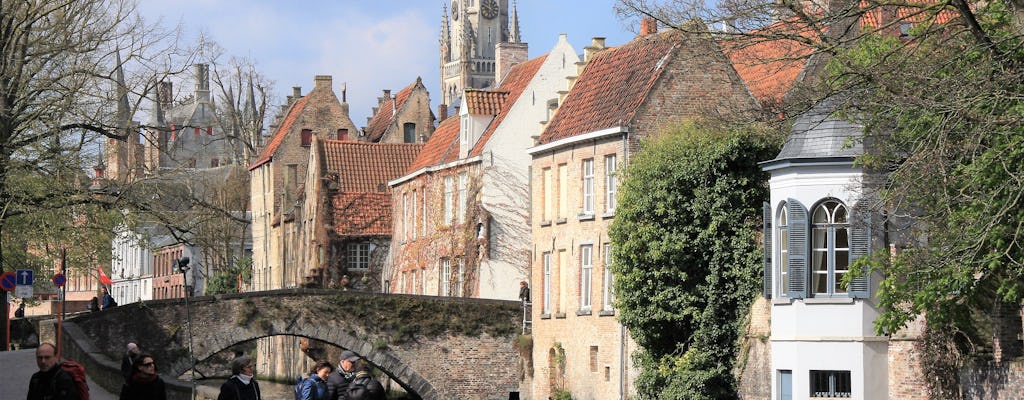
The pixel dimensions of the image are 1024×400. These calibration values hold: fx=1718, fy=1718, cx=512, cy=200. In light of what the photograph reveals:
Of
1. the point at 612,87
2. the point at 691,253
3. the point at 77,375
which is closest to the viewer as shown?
the point at 77,375

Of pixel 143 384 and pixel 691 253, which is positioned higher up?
pixel 691 253

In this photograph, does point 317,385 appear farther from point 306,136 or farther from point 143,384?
point 306,136

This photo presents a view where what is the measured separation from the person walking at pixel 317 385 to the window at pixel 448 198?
2994cm

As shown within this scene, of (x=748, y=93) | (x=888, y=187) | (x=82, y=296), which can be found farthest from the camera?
(x=82, y=296)

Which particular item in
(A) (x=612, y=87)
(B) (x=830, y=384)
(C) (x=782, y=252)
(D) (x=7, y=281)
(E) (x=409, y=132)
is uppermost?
(E) (x=409, y=132)

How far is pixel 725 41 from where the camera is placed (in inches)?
987

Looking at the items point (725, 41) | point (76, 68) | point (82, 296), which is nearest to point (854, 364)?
point (725, 41)

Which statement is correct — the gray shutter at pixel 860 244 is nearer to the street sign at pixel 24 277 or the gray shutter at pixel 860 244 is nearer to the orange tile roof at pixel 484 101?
the street sign at pixel 24 277

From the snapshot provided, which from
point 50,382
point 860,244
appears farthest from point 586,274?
point 50,382

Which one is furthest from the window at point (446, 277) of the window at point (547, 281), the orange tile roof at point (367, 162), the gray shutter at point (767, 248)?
the gray shutter at point (767, 248)

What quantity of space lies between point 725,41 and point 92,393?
12307mm

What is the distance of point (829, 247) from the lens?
92.0 feet

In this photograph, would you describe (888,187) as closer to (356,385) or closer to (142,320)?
(356,385)

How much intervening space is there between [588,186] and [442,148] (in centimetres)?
1415
